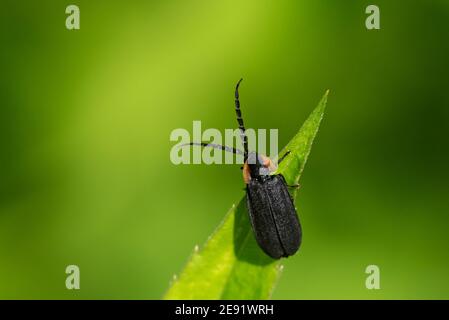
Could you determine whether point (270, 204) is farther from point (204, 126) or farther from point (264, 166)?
point (204, 126)

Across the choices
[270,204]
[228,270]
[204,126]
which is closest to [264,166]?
[270,204]

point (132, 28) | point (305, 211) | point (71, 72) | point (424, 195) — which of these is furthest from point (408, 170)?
point (71, 72)

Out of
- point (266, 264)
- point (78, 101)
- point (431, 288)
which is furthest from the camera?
point (78, 101)

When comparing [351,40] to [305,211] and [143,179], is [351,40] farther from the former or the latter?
[143,179]

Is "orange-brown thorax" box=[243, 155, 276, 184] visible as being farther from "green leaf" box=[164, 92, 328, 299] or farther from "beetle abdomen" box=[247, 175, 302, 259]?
"green leaf" box=[164, 92, 328, 299]

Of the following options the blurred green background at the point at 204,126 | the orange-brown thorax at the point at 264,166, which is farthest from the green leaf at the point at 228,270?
the blurred green background at the point at 204,126

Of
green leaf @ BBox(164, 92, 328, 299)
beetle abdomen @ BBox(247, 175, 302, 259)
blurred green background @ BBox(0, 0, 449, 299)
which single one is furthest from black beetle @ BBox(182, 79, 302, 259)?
blurred green background @ BBox(0, 0, 449, 299)

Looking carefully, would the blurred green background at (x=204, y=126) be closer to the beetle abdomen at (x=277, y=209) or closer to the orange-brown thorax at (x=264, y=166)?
the orange-brown thorax at (x=264, y=166)
